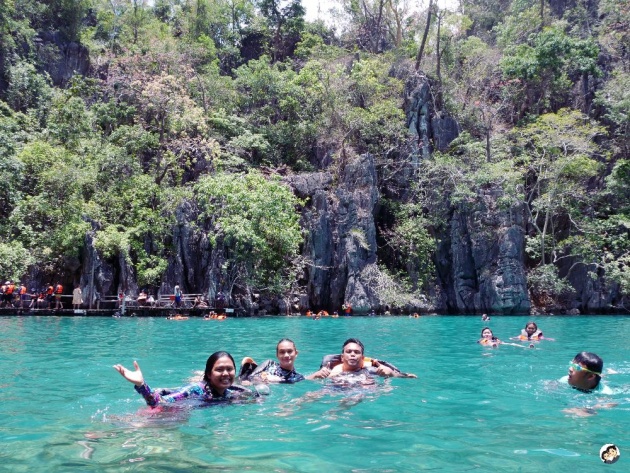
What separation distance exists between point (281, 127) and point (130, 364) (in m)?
26.3

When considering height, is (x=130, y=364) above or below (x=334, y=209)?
below

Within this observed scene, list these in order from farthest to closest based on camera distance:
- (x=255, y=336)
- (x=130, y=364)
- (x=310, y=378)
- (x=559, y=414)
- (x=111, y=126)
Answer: (x=111, y=126), (x=255, y=336), (x=130, y=364), (x=310, y=378), (x=559, y=414)

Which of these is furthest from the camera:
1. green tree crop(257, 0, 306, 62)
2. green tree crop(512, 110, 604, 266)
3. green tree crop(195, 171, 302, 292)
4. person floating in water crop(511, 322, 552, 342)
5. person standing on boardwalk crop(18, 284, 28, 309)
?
green tree crop(257, 0, 306, 62)

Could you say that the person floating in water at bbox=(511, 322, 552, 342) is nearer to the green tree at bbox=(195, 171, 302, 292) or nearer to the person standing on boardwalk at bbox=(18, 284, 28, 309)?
the green tree at bbox=(195, 171, 302, 292)

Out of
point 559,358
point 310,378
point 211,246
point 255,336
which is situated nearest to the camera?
point 310,378

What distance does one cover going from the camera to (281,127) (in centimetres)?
3438

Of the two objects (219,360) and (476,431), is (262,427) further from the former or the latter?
(476,431)

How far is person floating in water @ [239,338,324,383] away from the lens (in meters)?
7.36

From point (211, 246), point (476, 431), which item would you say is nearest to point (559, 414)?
point (476, 431)

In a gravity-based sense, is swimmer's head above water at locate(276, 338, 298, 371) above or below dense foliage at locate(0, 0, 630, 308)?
below

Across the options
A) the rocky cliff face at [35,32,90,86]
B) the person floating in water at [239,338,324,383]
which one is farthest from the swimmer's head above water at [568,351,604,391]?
the rocky cliff face at [35,32,90,86]

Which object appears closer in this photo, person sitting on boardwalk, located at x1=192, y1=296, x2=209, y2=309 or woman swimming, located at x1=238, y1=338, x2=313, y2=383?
woman swimming, located at x1=238, y1=338, x2=313, y2=383

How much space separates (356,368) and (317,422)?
2119 millimetres

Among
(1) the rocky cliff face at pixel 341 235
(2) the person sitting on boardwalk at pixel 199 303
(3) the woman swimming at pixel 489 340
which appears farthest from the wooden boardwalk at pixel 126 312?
(3) the woman swimming at pixel 489 340
